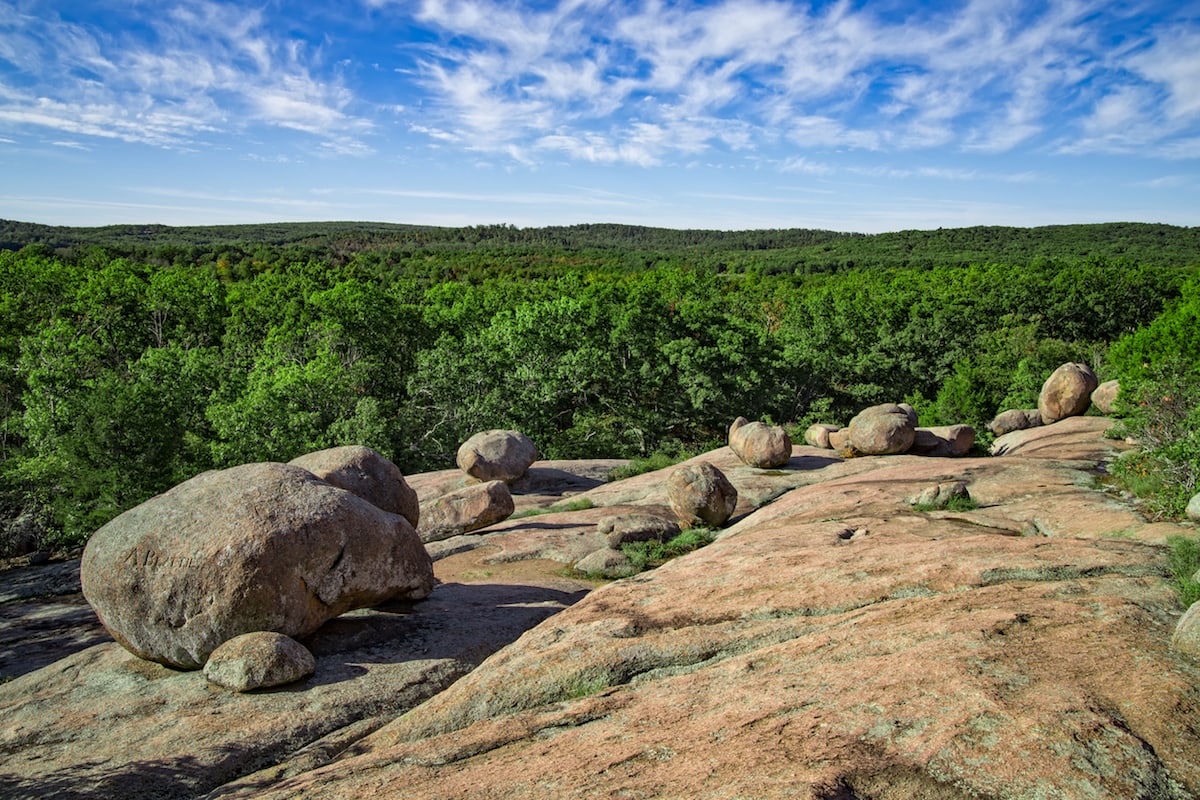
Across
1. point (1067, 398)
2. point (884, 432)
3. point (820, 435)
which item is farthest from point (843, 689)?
point (1067, 398)

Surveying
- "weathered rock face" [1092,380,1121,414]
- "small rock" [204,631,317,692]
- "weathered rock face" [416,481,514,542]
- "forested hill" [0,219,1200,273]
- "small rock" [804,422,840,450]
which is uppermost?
"forested hill" [0,219,1200,273]

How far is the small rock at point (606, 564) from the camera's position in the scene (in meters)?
19.6

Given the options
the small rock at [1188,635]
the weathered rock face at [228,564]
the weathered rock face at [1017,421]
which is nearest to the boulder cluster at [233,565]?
the weathered rock face at [228,564]

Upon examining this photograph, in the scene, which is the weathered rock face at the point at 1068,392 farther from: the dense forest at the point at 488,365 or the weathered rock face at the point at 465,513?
the weathered rock face at the point at 465,513

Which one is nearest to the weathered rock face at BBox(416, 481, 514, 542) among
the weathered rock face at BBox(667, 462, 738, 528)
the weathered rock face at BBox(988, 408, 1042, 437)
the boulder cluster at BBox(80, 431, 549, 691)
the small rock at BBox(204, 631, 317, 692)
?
the weathered rock face at BBox(667, 462, 738, 528)

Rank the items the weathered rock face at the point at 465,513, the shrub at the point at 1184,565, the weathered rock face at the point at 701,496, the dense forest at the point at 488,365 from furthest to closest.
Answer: the dense forest at the point at 488,365 < the weathered rock face at the point at 465,513 < the weathered rock face at the point at 701,496 < the shrub at the point at 1184,565

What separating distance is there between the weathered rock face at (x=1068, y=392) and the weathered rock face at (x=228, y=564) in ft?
114

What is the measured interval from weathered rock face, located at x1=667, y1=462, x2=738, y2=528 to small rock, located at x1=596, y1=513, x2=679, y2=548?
0.70 metres

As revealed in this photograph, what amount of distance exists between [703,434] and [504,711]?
129 feet

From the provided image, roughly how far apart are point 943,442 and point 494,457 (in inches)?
745

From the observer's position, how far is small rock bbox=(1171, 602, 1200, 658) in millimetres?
7465

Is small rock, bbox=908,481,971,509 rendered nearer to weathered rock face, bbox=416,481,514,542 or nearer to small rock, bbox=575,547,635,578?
small rock, bbox=575,547,635,578

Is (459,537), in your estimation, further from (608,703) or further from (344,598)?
(608,703)

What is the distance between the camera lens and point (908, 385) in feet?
184
